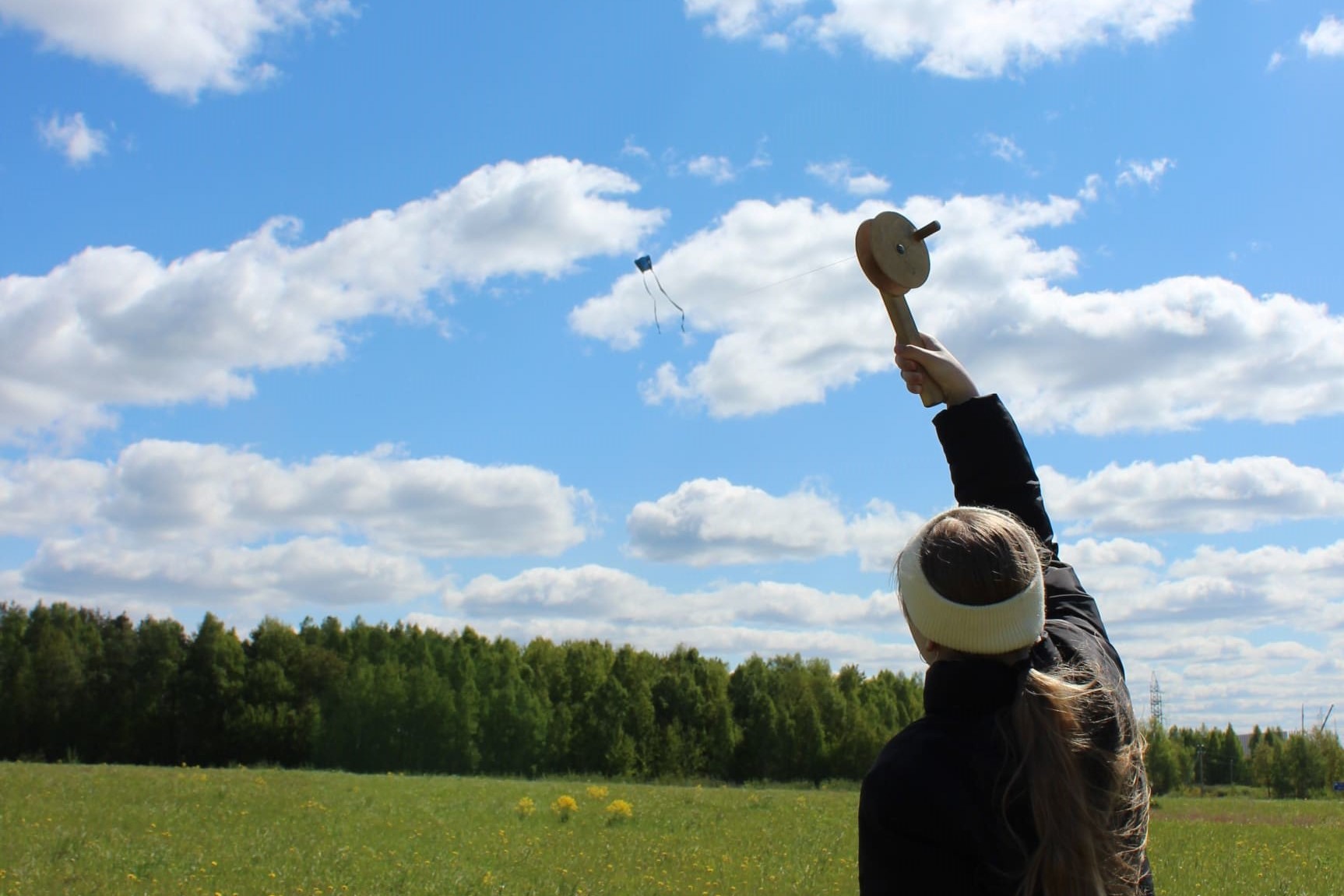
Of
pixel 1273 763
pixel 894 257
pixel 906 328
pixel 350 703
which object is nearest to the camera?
pixel 906 328

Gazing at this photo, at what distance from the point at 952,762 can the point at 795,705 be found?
2658 inches

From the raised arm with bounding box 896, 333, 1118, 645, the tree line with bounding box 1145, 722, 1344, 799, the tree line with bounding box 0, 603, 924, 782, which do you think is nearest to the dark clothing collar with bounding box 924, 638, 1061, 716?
the raised arm with bounding box 896, 333, 1118, 645

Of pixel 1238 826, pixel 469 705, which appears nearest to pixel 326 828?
pixel 1238 826

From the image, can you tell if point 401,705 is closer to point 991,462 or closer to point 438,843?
point 438,843

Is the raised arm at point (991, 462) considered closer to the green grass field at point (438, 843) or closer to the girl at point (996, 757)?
the girl at point (996, 757)

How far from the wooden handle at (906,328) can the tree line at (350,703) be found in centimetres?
5354

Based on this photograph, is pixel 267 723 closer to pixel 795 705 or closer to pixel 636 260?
pixel 795 705

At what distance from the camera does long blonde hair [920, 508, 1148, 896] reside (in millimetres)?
1674

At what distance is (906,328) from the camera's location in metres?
2.62

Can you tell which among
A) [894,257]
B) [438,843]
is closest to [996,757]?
[894,257]

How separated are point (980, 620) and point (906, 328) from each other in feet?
3.41

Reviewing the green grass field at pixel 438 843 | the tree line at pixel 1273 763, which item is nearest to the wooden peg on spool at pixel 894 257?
the green grass field at pixel 438 843

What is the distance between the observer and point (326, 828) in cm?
1547

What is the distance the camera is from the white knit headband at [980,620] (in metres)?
1.74
